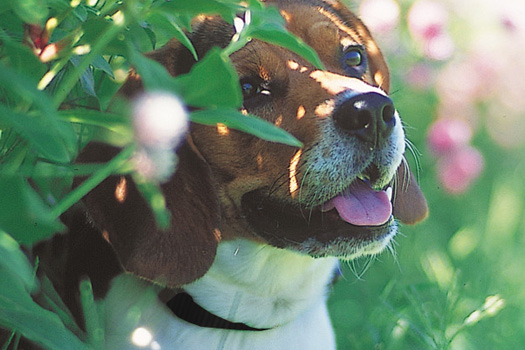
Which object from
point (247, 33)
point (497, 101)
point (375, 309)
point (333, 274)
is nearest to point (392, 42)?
point (497, 101)

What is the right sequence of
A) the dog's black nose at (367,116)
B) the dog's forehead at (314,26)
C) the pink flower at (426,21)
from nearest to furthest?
1. the dog's black nose at (367,116)
2. the dog's forehead at (314,26)
3. the pink flower at (426,21)

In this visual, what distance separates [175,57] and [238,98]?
4.05 feet

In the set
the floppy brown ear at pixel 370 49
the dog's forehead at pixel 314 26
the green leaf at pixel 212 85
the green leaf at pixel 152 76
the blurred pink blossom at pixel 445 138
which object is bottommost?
the blurred pink blossom at pixel 445 138

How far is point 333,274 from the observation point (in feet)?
7.83

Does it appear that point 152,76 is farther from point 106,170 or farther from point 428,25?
point 428,25

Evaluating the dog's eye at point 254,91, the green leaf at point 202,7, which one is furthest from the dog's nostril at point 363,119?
the green leaf at point 202,7

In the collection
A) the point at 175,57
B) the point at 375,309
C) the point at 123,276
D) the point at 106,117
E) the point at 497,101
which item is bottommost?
the point at 497,101

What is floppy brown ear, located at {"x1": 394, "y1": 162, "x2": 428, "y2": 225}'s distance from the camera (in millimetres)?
2447

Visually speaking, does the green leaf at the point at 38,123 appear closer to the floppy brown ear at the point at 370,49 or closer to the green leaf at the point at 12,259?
the green leaf at the point at 12,259

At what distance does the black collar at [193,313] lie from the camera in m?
2.05

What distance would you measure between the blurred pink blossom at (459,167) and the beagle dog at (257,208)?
1.30m

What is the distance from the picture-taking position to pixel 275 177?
2.02m

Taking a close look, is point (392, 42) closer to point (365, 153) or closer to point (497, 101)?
point (497, 101)

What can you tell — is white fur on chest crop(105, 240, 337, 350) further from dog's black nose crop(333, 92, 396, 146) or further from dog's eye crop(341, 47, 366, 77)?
dog's eye crop(341, 47, 366, 77)
